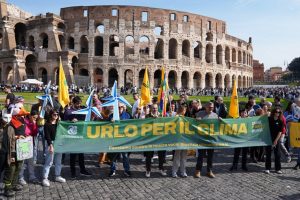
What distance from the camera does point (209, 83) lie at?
178ft

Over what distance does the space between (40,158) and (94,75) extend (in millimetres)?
37381

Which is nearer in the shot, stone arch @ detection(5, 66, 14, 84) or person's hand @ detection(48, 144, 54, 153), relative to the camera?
person's hand @ detection(48, 144, 54, 153)

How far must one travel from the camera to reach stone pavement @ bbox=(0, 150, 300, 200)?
6591 mm

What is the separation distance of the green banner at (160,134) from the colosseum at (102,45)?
3468 centimetres

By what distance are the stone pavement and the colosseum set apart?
35.0 m

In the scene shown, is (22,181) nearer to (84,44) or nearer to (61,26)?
(61,26)

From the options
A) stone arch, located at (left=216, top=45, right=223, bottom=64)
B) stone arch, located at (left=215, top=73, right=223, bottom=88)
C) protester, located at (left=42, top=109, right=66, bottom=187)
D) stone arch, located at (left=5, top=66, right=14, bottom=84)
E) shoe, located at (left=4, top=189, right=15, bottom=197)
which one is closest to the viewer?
shoe, located at (left=4, top=189, right=15, bottom=197)

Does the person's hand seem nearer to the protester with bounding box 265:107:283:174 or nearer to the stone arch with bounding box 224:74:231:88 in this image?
the protester with bounding box 265:107:283:174

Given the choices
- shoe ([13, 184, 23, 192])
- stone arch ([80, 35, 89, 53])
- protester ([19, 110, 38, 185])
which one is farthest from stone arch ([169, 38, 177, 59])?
shoe ([13, 184, 23, 192])

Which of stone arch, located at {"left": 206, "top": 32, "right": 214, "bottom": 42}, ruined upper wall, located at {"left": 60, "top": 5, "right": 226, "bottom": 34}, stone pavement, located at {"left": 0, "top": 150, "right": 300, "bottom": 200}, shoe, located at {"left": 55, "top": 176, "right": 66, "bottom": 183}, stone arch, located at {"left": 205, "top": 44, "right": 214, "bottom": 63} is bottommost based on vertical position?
stone pavement, located at {"left": 0, "top": 150, "right": 300, "bottom": 200}

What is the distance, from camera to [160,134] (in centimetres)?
816

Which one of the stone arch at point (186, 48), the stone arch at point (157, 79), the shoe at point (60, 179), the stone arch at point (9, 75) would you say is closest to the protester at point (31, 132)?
the shoe at point (60, 179)

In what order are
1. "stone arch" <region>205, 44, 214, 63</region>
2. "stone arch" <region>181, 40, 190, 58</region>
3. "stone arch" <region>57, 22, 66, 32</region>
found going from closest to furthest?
"stone arch" <region>57, 22, 66, 32</region> < "stone arch" <region>181, 40, 190, 58</region> < "stone arch" <region>205, 44, 214, 63</region>

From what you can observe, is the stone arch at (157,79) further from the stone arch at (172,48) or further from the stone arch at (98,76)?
the stone arch at (98,76)
